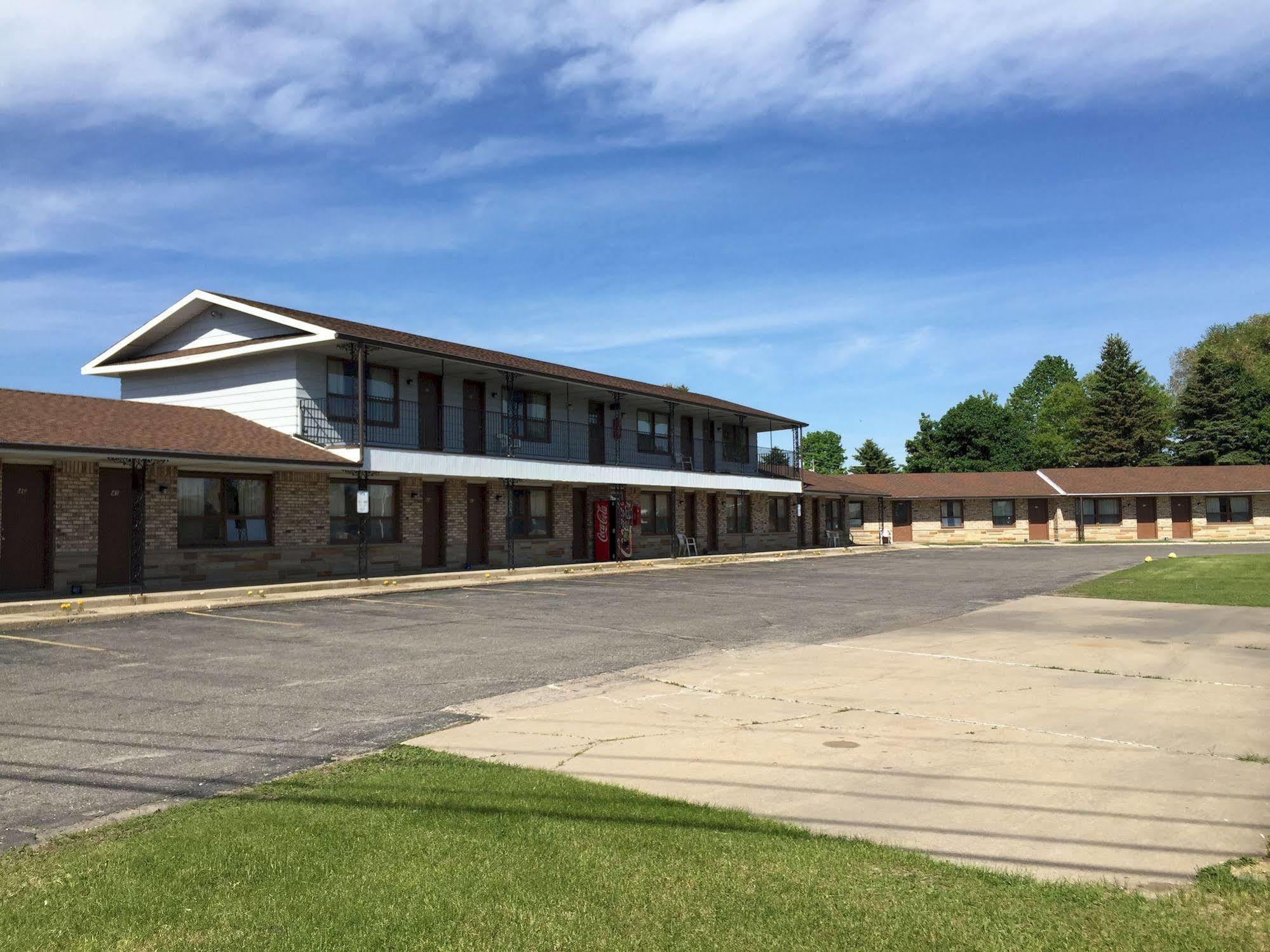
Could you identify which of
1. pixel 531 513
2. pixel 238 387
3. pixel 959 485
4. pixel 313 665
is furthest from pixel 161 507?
pixel 959 485

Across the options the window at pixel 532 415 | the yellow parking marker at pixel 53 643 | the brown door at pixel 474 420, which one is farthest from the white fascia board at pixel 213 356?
the yellow parking marker at pixel 53 643

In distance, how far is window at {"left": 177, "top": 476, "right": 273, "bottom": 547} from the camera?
21328 mm

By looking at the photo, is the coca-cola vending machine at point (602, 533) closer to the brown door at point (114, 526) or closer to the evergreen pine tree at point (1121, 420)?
the brown door at point (114, 526)

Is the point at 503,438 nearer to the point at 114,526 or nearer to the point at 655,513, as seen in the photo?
the point at 655,513

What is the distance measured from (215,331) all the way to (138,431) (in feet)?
23.8

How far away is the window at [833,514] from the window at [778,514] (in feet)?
20.3

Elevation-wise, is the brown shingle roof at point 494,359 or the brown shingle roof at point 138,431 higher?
the brown shingle roof at point 494,359

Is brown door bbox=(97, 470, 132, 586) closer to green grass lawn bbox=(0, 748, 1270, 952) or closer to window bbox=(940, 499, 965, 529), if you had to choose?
green grass lawn bbox=(0, 748, 1270, 952)

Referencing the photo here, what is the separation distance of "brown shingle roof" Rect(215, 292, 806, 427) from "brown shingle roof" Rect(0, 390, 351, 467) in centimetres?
Answer: 305

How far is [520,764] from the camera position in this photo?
685cm

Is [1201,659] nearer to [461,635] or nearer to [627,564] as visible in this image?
[461,635]

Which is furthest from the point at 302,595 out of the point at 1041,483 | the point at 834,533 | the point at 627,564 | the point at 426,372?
the point at 1041,483

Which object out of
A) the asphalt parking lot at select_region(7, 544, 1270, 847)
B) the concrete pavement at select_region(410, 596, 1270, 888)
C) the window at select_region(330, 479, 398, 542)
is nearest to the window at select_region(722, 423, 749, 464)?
the asphalt parking lot at select_region(7, 544, 1270, 847)

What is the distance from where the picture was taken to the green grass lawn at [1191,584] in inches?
781
